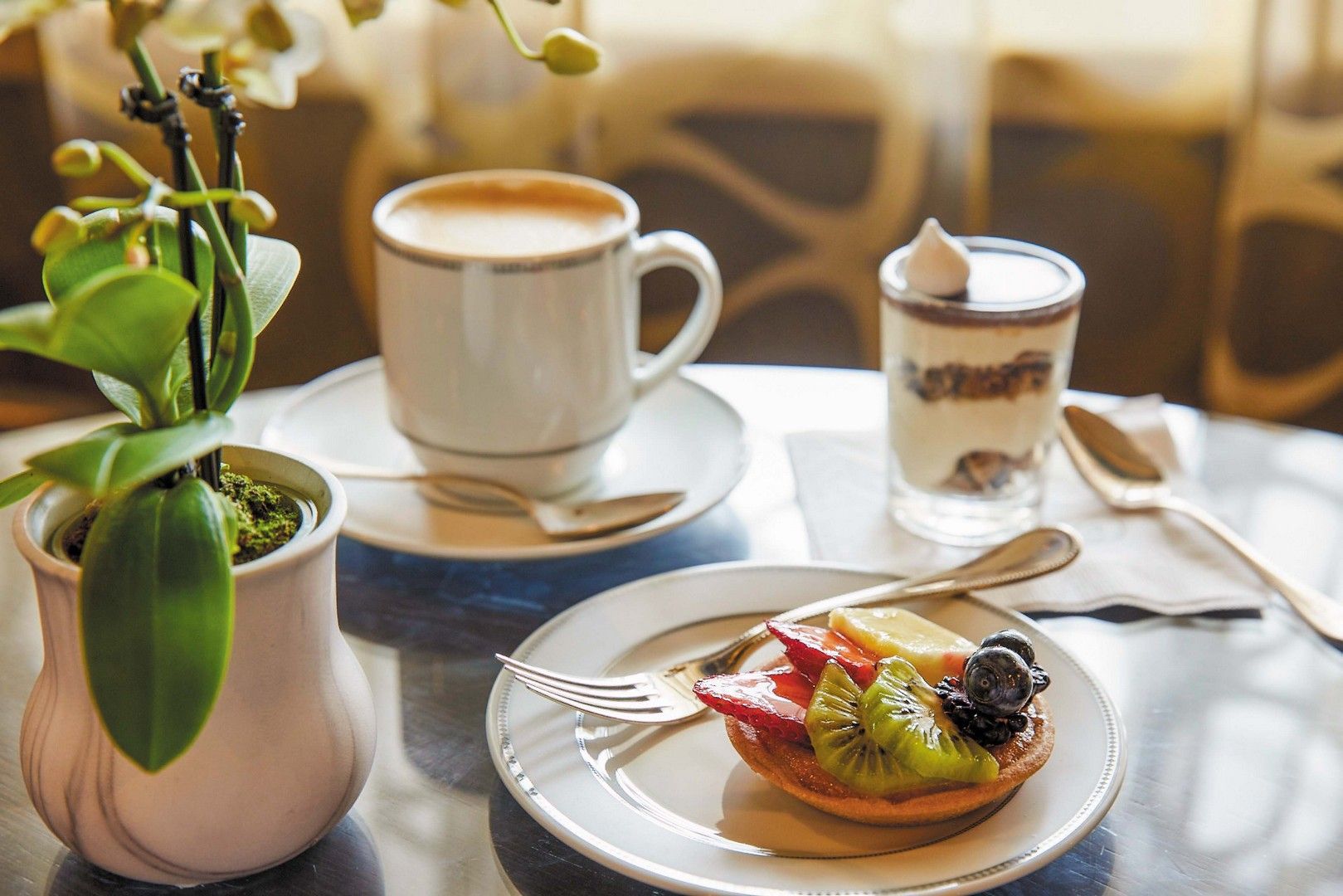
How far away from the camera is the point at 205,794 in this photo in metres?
0.46

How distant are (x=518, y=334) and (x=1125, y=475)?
37cm

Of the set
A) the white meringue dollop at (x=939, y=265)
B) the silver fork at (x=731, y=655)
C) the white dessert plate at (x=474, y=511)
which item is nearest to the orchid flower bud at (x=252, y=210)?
the silver fork at (x=731, y=655)

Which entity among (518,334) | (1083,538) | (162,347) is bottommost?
(1083,538)

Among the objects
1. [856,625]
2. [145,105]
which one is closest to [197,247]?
[145,105]

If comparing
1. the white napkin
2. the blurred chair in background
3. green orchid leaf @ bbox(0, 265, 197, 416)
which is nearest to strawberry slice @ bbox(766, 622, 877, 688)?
the white napkin

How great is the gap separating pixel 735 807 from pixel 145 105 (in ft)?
1.06

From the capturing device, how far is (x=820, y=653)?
1.78ft

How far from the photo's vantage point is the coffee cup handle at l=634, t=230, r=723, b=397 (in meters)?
0.81

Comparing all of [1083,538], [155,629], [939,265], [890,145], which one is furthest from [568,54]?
[890,145]

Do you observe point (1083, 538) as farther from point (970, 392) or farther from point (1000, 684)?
point (1000, 684)

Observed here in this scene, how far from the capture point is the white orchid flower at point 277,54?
335mm

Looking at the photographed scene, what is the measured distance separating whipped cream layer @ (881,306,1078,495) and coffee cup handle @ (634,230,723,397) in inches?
Answer: 4.6

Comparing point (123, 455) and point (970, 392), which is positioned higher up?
point (123, 455)

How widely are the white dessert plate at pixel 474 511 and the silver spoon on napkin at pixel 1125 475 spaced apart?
211mm
